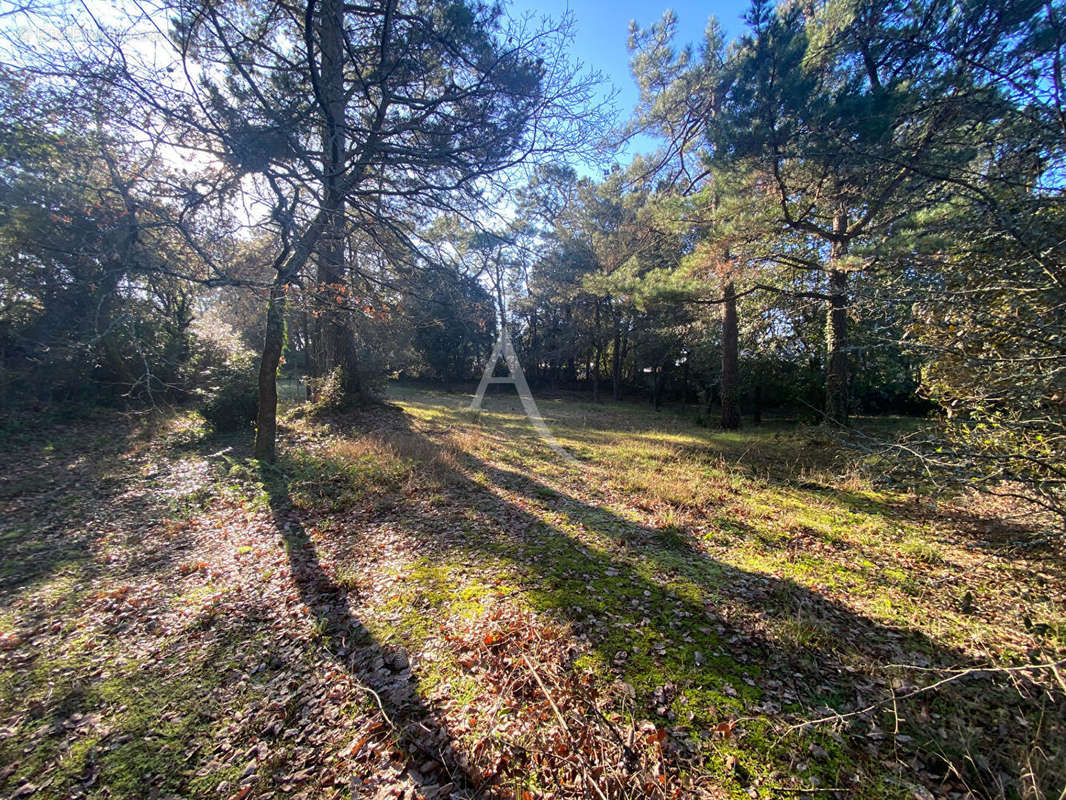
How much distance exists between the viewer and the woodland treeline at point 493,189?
374cm

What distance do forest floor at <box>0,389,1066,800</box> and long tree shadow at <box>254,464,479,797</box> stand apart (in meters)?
0.02

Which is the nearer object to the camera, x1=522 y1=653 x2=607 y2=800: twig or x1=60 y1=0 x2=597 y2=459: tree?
x1=522 y1=653 x2=607 y2=800: twig

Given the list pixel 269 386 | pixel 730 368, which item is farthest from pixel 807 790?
pixel 730 368

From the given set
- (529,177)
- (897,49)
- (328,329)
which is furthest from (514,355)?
(897,49)

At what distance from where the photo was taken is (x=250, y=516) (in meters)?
5.20

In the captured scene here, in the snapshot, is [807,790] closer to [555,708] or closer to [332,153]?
[555,708]

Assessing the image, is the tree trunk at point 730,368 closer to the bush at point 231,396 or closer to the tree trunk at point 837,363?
the tree trunk at point 837,363

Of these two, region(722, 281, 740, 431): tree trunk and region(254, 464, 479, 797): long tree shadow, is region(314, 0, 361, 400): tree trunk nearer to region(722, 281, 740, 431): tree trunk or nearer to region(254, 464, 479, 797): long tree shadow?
region(254, 464, 479, 797): long tree shadow

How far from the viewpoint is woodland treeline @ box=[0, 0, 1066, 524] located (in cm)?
374

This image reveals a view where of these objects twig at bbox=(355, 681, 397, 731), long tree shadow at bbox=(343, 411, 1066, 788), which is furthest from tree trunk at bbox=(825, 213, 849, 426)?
twig at bbox=(355, 681, 397, 731)

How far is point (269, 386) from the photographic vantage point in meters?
6.89

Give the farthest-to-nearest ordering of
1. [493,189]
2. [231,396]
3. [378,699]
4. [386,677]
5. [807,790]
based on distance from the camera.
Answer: [231,396]
[493,189]
[386,677]
[378,699]
[807,790]

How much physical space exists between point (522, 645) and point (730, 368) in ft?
39.3

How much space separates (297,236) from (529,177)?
A: 388cm
